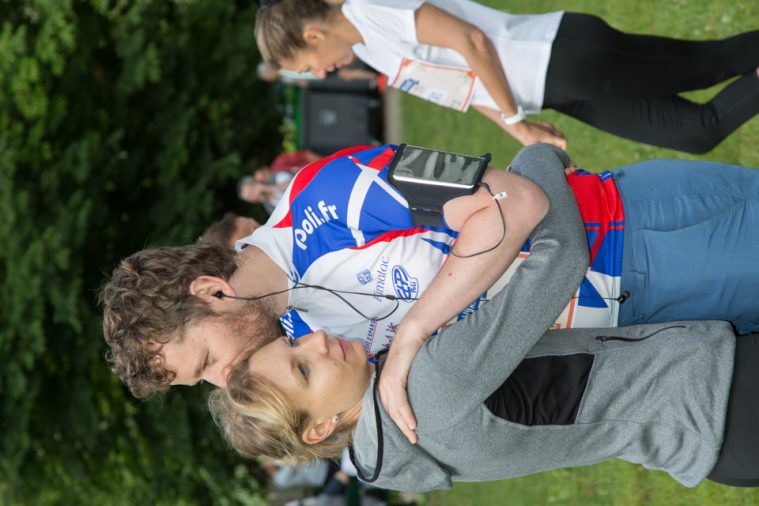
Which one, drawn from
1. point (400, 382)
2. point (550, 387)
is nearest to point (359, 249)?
point (400, 382)

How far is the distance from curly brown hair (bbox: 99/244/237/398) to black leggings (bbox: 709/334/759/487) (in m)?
1.64

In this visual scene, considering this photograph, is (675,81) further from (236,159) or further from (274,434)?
(236,159)

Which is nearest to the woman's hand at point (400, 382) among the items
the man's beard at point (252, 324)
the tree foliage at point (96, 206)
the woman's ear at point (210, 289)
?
the man's beard at point (252, 324)

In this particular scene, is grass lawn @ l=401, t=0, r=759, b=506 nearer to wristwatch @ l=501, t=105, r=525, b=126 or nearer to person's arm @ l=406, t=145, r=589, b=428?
wristwatch @ l=501, t=105, r=525, b=126

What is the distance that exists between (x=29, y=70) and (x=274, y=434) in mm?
6872

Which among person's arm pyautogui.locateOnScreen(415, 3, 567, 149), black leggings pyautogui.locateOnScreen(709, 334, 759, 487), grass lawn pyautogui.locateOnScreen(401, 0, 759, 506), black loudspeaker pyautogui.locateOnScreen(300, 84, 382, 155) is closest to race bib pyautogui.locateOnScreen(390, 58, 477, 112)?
person's arm pyautogui.locateOnScreen(415, 3, 567, 149)

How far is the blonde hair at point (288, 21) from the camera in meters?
3.32

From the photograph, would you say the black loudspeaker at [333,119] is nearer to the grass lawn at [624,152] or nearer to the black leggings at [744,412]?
the grass lawn at [624,152]

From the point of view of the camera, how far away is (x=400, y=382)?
1860 millimetres

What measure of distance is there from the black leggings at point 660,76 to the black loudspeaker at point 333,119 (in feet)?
21.8

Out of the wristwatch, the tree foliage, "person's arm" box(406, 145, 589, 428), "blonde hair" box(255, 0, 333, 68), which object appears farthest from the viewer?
the tree foliage

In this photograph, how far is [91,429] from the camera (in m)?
7.42

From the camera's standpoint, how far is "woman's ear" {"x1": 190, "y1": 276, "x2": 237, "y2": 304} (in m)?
2.50


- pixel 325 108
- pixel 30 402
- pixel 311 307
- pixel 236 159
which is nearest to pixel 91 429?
pixel 30 402
